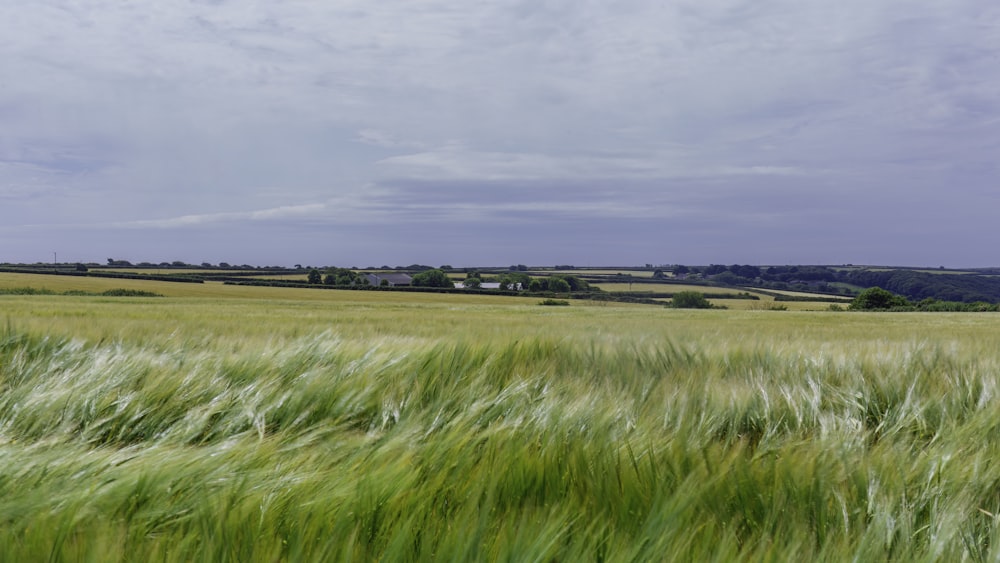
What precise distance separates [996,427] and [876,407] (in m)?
0.53

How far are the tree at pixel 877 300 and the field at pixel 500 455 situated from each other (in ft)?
191

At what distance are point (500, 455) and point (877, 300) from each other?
62.4 metres

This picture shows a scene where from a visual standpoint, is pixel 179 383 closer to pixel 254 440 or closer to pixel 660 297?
pixel 254 440

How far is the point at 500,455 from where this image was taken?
1770 millimetres

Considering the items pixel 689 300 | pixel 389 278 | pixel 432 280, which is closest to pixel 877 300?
pixel 689 300

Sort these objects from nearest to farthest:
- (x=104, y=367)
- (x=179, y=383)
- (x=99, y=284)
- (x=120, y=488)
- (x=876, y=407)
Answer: (x=120, y=488), (x=876, y=407), (x=179, y=383), (x=104, y=367), (x=99, y=284)

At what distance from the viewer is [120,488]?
64.4 inches

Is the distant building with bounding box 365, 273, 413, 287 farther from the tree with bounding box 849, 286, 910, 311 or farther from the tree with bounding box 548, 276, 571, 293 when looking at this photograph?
the tree with bounding box 849, 286, 910, 311

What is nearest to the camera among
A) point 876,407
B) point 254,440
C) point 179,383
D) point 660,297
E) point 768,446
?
point 768,446

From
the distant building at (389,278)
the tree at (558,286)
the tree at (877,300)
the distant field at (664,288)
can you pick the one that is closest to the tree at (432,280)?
the distant building at (389,278)

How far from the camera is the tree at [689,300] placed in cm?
4090

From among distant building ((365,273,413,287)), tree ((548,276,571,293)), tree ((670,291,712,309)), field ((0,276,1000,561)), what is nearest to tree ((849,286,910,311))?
tree ((670,291,712,309))

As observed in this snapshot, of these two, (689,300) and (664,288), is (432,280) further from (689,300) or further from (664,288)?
(689,300)

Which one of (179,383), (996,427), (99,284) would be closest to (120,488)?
(179,383)
